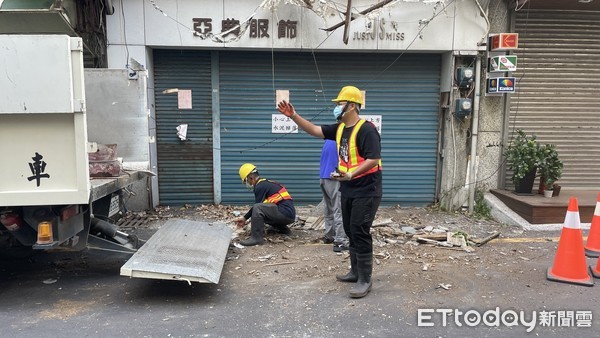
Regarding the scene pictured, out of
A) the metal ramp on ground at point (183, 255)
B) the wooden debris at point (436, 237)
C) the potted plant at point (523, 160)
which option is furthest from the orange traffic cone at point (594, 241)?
the metal ramp on ground at point (183, 255)

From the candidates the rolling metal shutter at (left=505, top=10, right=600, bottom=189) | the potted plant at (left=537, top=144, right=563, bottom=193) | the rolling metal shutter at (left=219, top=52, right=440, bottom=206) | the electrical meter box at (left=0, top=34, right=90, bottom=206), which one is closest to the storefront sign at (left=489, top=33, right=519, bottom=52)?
the rolling metal shutter at (left=505, top=10, right=600, bottom=189)

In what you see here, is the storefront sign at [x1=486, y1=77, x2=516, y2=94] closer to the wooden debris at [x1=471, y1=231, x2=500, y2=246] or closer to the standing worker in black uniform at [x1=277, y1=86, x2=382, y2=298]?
the wooden debris at [x1=471, y1=231, x2=500, y2=246]

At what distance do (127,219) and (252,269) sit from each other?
3109mm

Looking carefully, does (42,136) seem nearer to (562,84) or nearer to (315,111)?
(315,111)

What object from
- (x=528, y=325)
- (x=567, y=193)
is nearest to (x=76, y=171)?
(x=528, y=325)

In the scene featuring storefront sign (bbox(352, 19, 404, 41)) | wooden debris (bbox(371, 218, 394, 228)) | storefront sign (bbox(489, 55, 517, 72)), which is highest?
storefront sign (bbox(352, 19, 404, 41))

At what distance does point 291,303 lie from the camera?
161 inches

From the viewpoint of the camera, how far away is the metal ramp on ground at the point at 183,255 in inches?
153

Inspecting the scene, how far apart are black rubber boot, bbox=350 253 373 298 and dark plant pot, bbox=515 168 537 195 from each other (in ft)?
14.3

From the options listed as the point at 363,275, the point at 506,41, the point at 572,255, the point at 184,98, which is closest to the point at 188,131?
the point at 184,98

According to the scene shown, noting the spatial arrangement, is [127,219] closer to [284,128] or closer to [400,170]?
[284,128]

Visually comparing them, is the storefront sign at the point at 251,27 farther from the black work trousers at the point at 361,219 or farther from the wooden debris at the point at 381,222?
the black work trousers at the point at 361,219

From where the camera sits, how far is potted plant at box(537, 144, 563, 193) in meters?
6.99

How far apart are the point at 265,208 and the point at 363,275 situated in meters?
1.98
